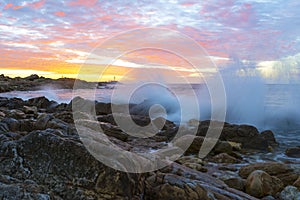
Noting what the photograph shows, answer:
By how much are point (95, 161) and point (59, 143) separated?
547mm

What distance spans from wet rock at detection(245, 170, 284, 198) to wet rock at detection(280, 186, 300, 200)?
17 centimetres

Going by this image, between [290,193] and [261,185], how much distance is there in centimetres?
51

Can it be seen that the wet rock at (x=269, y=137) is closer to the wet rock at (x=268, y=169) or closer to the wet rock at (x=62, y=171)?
the wet rock at (x=268, y=169)

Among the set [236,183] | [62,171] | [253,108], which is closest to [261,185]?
[236,183]

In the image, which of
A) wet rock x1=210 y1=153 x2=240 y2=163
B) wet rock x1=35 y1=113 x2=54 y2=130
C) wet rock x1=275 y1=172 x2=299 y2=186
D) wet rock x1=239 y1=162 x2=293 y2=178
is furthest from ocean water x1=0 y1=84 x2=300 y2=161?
wet rock x1=35 y1=113 x2=54 y2=130

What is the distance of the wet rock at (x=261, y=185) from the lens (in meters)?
5.20

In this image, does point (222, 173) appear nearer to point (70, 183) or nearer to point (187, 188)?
point (187, 188)

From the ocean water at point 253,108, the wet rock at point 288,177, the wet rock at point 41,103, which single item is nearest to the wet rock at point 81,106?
the wet rock at point 41,103

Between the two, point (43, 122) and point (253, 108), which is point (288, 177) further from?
point (253, 108)

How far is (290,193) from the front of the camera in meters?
5.13

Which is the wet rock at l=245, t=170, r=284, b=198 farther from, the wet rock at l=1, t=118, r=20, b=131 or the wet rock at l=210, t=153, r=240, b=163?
the wet rock at l=1, t=118, r=20, b=131

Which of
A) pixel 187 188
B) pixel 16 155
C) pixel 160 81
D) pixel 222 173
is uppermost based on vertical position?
pixel 160 81

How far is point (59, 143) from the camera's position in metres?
3.41

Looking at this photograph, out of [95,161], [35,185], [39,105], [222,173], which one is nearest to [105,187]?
[95,161]
